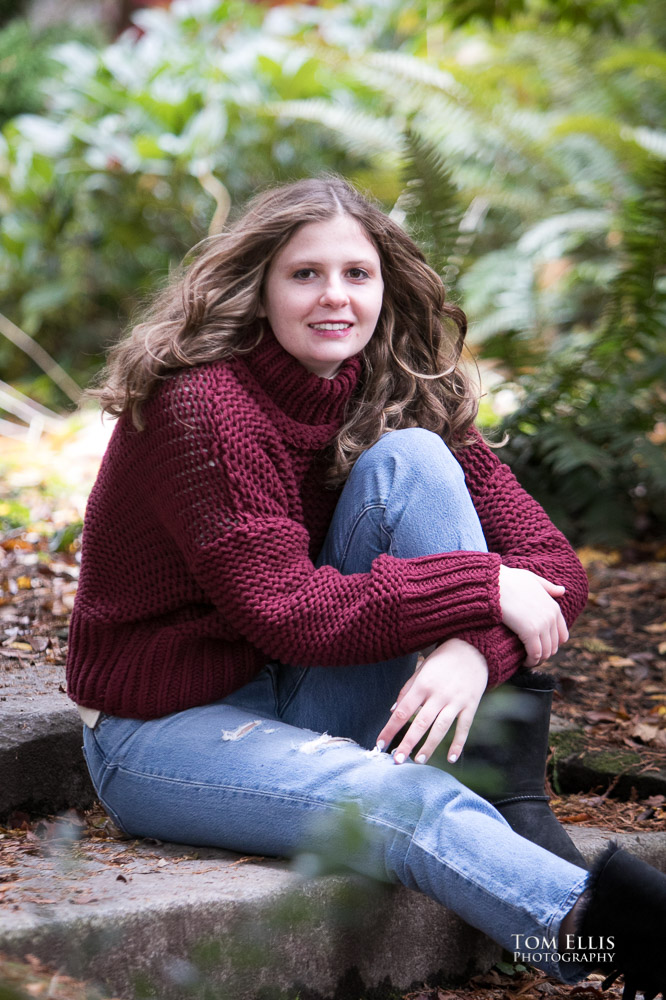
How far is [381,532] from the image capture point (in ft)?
5.57

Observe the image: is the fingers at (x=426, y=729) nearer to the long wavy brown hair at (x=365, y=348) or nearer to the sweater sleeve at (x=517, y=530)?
the sweater sleeve at (x=517, y=530)

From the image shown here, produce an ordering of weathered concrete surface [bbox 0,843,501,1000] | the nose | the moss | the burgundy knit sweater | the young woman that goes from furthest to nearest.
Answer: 1. the moss
2. the nose
3. the burgundy knit sweater
4. the young woman
5. weathered concrete surface [bbox 0,843,501,1000]

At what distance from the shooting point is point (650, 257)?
3842 mm

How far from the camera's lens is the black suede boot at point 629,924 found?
52.9 inches

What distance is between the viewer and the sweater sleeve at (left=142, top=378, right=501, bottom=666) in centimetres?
157

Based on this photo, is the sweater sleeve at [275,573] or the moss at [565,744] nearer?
the sweater sleeve at [275,573]

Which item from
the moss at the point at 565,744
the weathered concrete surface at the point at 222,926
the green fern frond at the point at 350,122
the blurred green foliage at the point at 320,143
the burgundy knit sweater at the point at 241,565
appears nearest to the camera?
the weathered concrete surface at the point at 222,926

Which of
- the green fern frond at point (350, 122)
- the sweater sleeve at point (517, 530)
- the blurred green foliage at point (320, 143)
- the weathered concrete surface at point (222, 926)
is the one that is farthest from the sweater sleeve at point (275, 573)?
the green fern frond at point (350, 122)

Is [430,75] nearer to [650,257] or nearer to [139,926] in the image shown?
[650,257]

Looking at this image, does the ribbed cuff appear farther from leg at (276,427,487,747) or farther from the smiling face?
the smiling face

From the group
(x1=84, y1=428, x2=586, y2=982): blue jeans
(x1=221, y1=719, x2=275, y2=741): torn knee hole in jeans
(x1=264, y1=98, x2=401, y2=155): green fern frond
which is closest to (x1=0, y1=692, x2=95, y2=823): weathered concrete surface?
(x1=84, y1=428, x2=586, y2=982): blue jeans

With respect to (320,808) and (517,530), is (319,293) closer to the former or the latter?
(517,530)

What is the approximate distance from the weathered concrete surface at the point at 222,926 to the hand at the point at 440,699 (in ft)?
0.76

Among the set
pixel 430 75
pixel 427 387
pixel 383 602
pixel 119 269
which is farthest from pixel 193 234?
pixel 383 602
